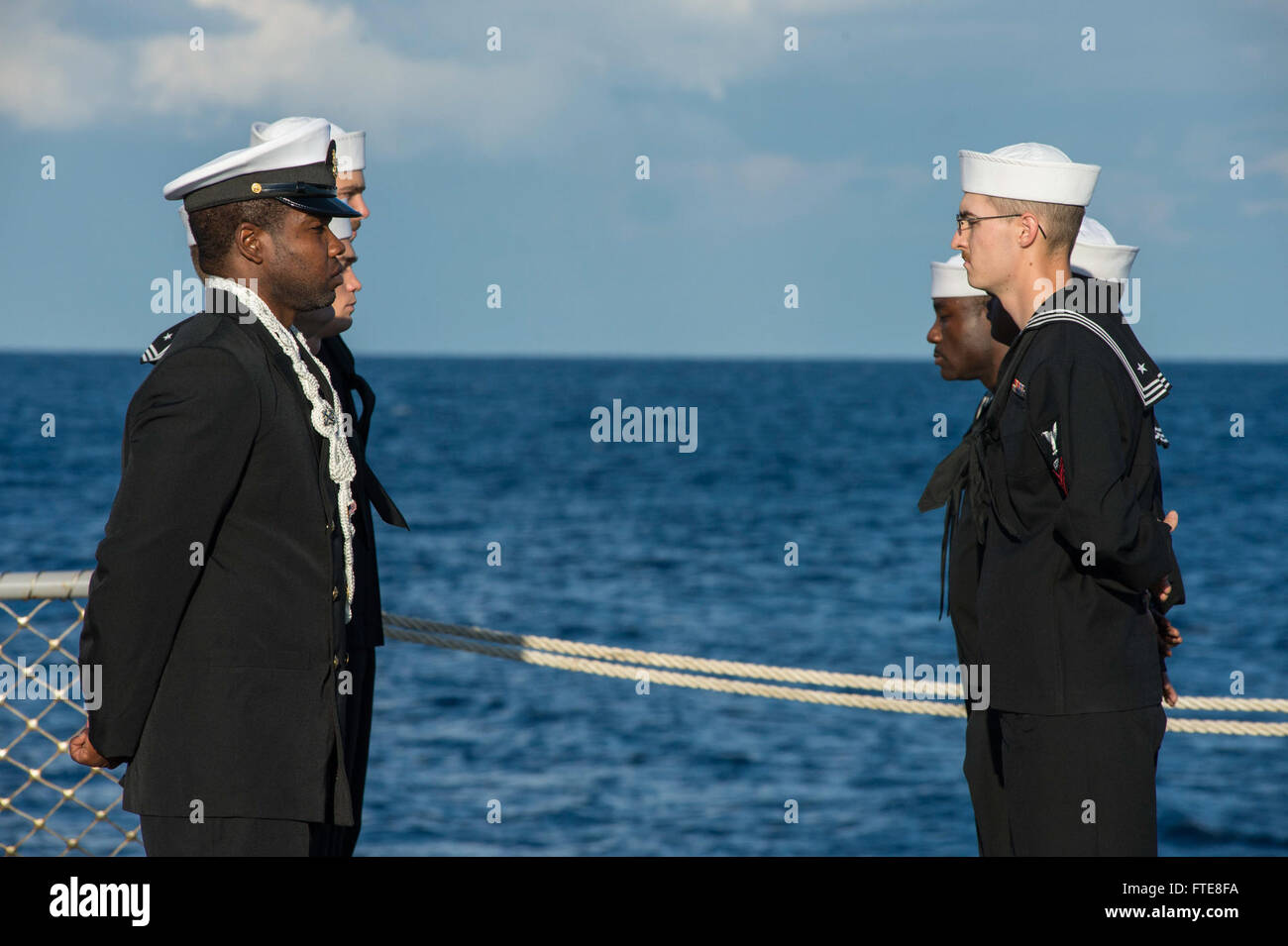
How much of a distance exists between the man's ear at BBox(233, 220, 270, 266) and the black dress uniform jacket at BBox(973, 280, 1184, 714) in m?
1.65

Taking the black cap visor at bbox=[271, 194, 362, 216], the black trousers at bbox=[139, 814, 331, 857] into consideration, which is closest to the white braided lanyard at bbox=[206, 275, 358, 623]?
the black cap visor at bbox=[271, 194, 362, 216]

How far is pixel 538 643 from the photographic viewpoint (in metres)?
5.05

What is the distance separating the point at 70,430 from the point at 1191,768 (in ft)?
182

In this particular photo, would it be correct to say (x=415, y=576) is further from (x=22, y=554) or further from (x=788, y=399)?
(x=788, y=399)

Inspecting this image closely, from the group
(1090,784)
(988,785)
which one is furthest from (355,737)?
(1090,784)

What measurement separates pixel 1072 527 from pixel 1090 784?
0.56 m

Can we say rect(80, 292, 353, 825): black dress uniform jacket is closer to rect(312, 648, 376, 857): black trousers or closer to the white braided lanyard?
the white braided lanyard

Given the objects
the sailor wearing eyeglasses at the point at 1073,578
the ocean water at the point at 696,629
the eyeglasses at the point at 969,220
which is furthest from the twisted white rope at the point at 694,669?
the ocean water at the point at 696,629

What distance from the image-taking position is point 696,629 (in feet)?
78.7

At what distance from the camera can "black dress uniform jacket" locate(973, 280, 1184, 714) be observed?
288 centimetres

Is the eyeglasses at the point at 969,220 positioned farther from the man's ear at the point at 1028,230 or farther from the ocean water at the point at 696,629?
the ocean water at the point at 696,629

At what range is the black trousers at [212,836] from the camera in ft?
8.70

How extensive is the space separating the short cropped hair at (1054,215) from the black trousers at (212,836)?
82.8 inches
